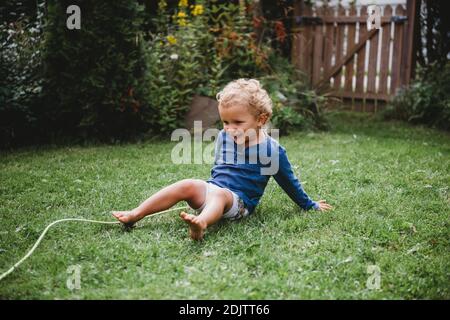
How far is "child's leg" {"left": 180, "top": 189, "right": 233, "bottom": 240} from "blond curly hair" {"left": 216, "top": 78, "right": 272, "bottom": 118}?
567 millimetres

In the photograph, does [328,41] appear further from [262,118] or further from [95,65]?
[262,118]

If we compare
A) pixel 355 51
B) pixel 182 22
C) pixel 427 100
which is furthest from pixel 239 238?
pixel 355 51

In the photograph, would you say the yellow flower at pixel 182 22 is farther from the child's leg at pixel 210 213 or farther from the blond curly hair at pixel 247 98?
the child's leg at pixel 210 213

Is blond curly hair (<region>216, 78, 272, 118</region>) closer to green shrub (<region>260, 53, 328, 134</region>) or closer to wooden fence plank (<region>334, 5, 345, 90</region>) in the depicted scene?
green shrub (<region>260, 53, 328, 134</region>)

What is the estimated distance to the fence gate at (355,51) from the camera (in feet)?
26.2

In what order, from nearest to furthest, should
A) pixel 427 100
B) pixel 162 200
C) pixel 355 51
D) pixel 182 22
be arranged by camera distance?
pixel 162 200, pixel 182 22, pixel 427 100, pixel 355 51

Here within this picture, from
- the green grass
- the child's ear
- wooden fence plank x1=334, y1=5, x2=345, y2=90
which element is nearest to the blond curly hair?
the child's ear

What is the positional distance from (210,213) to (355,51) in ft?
21.1

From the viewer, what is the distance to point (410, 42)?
788cm

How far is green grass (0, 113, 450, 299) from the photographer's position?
235 cm

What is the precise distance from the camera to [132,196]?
12.5ft

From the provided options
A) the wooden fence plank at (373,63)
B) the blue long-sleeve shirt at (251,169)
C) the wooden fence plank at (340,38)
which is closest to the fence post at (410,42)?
the wooden fence plank at (373,63)
